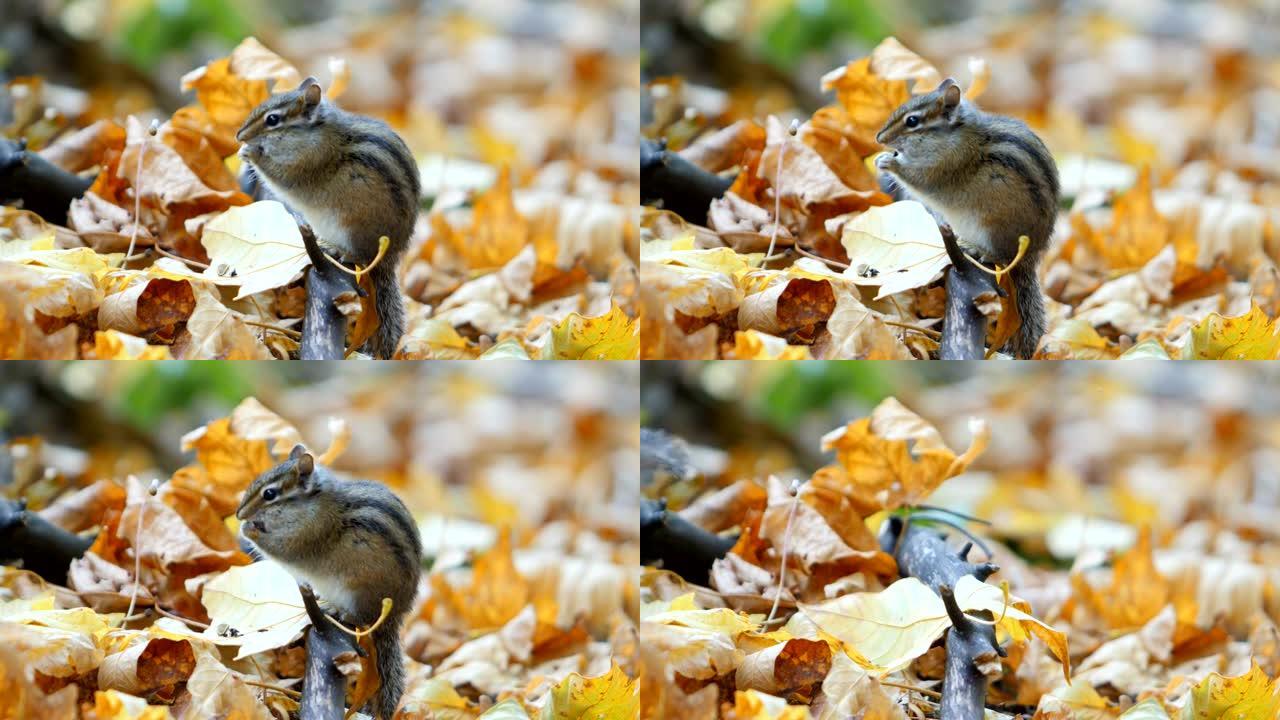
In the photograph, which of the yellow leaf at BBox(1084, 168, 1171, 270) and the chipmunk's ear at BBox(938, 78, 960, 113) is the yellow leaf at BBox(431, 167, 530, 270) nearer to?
the chipmunk's ear at BBox(938, 78, 960, 113)

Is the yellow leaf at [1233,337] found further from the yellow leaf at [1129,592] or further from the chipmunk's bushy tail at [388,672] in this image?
the chipmunk's bushy tail at [388,672]

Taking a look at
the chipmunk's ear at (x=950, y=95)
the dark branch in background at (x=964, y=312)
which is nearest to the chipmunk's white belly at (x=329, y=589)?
the dark branch in background at (x=964, y=312)

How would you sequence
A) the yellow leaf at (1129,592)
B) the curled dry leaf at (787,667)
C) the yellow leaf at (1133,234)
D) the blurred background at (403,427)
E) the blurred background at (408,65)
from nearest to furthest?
the curled dry leaf at (787,667) < the blurred background at (408,65) < the blurred background at (403,427) < the yellow leaf at (1133,234) < the yellow leaf at (1129,592)

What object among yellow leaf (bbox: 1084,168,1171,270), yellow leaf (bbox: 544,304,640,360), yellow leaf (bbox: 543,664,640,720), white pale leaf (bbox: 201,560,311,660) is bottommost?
yellow leaf (bbox: 543,664,640,720)

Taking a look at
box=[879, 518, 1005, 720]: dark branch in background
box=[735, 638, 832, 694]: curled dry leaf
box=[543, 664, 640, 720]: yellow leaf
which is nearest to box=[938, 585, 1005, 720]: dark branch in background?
box=[879, 518, 1005, 720]: dark branch in background

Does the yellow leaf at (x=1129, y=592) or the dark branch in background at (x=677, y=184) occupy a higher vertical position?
the dark branch in background at (x=677, y=184)

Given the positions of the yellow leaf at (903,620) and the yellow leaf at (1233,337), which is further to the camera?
the yellow leaf at (1233,337)
